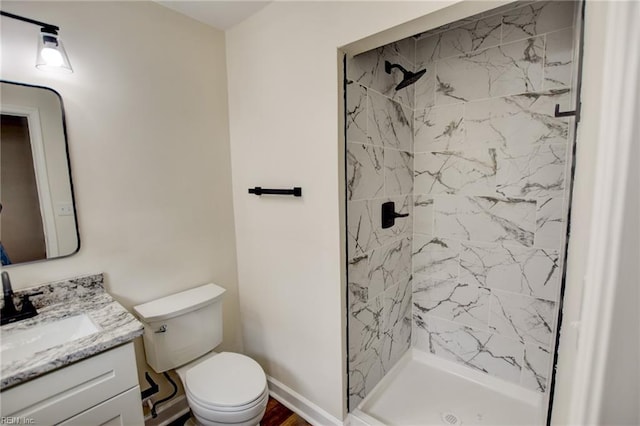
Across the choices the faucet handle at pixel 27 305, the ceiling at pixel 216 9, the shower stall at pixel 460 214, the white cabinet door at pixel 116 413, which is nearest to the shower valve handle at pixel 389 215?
the shower stall at pixel 460 214

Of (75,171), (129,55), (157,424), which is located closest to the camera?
(75,171)

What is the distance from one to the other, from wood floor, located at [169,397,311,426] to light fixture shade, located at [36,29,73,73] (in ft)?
6.47

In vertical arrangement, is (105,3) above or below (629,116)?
above

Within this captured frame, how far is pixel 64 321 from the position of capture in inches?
49.6

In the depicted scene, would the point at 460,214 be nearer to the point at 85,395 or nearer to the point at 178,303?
the point at 178,303

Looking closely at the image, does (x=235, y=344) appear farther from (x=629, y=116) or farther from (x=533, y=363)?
(x=629, y=116)

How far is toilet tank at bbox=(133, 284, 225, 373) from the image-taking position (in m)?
1.52

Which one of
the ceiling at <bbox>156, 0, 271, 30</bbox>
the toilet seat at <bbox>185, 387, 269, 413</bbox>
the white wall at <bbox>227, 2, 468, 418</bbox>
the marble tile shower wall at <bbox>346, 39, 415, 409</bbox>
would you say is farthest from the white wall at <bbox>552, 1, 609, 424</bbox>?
the ceiling at <bbox>156, 0, 271, 30</bbox>

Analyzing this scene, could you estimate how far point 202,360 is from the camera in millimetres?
1697

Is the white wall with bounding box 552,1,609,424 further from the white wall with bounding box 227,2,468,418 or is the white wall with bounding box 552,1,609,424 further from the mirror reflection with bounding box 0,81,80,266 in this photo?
the mirror reflection with bounding box 0,81,80,266

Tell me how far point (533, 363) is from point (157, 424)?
2.33 meters

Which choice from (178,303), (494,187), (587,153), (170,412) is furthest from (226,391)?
(494,187)

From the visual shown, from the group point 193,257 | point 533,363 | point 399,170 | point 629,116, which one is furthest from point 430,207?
point 629,116

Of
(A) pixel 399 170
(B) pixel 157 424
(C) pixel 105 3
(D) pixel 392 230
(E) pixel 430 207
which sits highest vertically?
(C) pixel 105 3
